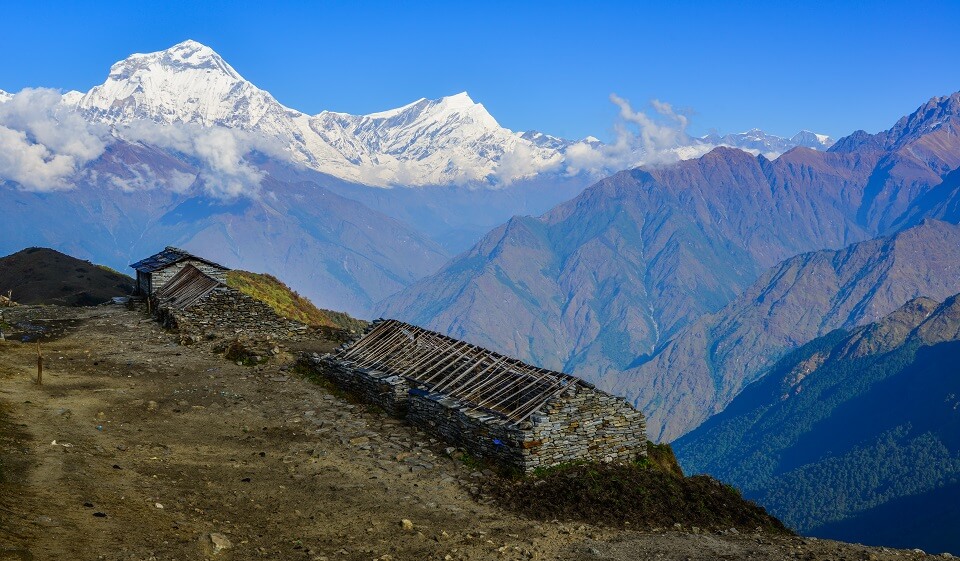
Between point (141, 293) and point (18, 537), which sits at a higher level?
point (141, 293)

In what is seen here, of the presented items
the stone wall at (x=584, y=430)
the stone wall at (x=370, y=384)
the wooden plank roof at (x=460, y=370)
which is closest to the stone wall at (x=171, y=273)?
the stone wall at (x=370, y=384)

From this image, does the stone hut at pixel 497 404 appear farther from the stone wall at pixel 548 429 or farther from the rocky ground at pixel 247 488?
the rocky ground at pixel 247 488

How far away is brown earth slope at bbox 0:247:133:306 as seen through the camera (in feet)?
187

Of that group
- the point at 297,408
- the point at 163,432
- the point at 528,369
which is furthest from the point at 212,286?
the point at 528,369

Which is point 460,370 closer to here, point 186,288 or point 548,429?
point 548,429

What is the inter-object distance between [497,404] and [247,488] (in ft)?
25.0

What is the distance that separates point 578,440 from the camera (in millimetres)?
21094

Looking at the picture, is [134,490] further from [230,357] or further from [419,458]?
[230,357]

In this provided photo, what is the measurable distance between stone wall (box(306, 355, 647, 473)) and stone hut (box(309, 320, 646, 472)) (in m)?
0.03

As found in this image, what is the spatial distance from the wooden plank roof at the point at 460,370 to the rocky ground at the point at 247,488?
1.89 meters

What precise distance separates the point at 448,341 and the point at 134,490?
1323 centimetres

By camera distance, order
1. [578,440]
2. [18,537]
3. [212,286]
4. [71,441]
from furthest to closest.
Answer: [212,286]
[578,440]
[71,441]
[18,537]

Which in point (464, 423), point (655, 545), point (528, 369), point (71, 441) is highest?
point (528, 369)

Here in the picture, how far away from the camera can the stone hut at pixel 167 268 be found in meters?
44.4
